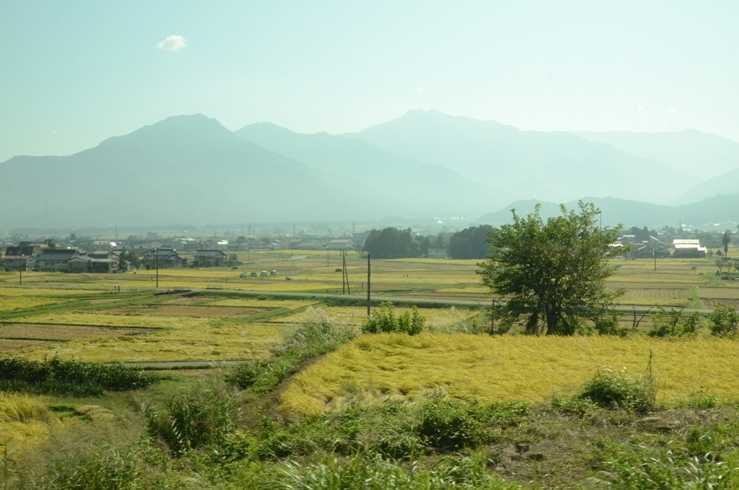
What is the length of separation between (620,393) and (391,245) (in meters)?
93.9

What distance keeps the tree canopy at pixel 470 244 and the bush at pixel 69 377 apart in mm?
76228

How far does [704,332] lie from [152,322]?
25.1 m

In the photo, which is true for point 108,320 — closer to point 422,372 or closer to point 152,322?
point 152,322

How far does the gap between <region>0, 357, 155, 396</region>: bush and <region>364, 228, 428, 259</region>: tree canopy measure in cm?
8308

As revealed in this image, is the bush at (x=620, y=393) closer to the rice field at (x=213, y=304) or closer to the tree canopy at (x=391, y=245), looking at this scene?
the rice field at (x=213, y=304)

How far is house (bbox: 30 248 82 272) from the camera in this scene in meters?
80.6

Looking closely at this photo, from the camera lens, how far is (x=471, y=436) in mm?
10234

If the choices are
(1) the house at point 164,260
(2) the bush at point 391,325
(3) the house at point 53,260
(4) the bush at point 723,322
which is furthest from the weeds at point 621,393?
(1) the house at point 164,260

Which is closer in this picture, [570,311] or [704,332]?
[704,332]

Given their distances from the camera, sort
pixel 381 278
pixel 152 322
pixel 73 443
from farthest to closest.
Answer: pixel 381 278, pixel 152 322, pixel 73 443

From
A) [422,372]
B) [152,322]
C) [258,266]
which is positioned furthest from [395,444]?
[258,266]

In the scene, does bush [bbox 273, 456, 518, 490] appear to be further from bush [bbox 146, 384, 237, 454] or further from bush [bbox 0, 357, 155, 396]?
bush [bbox 0, 357, 155, 396]

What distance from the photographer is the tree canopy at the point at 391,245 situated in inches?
4129

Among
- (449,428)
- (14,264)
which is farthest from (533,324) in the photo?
(14,264)
